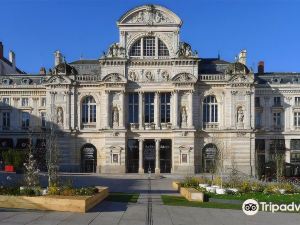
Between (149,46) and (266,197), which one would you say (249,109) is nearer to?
(149,46)

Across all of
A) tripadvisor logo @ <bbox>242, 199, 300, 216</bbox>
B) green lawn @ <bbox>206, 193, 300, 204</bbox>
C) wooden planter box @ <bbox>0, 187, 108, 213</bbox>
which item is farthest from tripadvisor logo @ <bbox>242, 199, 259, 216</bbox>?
wooden planter box @ <bbox>0, 187, 108, 213</bbox>

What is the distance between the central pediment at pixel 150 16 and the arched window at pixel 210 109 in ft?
42.1

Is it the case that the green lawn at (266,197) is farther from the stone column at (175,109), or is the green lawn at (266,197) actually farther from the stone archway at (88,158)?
the stone archway at (88,158)

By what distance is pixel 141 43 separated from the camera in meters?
83.2

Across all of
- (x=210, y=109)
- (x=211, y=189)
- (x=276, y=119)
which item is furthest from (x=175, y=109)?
(x=211, y=189)

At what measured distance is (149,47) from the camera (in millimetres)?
83500

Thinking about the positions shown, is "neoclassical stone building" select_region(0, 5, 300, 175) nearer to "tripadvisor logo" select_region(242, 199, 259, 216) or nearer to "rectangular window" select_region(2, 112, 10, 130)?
"rectangular window" select_region(2, 112, 10, 130)

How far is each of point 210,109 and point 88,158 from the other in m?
21.1

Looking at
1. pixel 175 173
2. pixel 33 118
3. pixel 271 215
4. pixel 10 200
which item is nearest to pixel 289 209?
pixel 271 215

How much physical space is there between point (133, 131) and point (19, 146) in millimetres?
20695

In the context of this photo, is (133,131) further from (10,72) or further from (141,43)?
(10,72)

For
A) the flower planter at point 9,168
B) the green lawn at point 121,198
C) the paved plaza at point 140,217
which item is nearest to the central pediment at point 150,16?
the flower planter at point 9,168

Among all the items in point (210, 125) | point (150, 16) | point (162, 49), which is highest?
point (150, 16)

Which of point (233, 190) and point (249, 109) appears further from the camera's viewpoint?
point (249, 109)
